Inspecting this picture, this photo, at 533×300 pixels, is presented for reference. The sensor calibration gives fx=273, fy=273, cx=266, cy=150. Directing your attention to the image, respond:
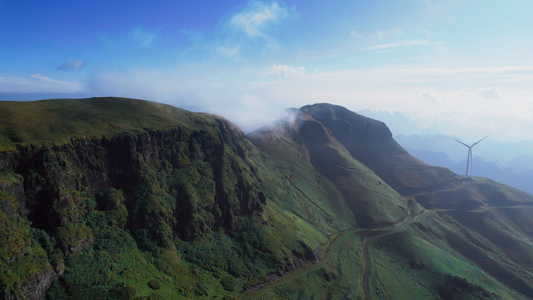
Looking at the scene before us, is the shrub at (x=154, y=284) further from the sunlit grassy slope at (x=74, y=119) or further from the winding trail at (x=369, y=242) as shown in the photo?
the winding trail at (x=369, y=242)

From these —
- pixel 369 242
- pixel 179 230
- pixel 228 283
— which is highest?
pixel 179 230

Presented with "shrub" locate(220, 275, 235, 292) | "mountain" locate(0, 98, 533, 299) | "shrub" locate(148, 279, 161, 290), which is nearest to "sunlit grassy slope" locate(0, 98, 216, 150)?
"mountain" locate(0, 98, 533, 299)

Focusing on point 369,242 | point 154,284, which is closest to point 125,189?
point 154,284

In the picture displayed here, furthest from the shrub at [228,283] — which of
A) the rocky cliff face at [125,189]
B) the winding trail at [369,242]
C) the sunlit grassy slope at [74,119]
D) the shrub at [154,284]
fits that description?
the sunlit grassy slope at [74,119]

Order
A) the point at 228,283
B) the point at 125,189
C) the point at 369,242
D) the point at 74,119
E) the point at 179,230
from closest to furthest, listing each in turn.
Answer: the point at 228,283, the point at 74,119, the point at 125,189, the point at 179,230, the point at 369,242

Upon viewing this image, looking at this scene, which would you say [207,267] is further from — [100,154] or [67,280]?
[100,154]

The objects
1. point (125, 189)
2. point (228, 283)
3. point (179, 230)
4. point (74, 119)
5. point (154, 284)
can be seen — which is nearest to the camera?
point (154, 284)

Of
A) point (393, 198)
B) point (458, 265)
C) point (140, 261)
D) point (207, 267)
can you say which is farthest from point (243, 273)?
point (393, 198)

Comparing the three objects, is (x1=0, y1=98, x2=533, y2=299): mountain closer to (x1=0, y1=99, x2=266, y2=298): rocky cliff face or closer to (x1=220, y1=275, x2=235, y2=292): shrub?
(x1=0, y1=99, x2=266, y2=298): rocky cliff face

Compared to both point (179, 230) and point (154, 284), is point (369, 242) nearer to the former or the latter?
point (179, 230)
